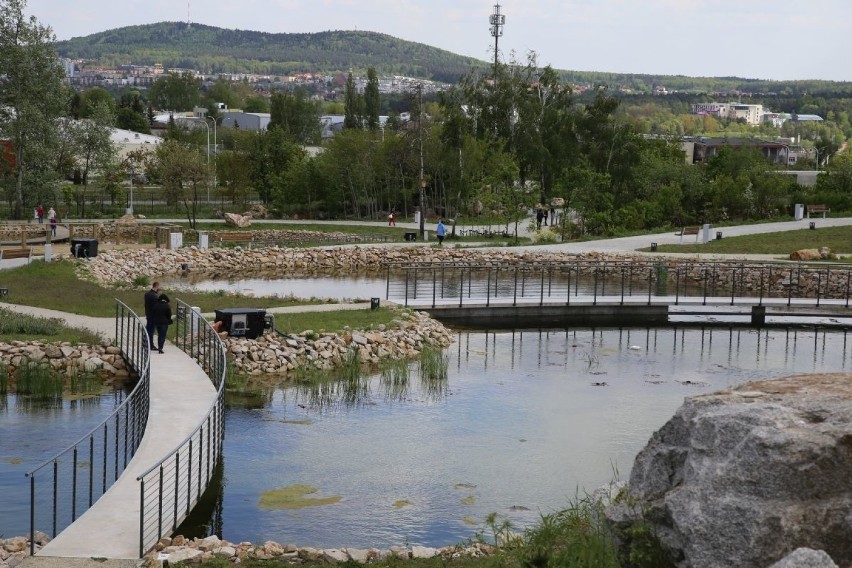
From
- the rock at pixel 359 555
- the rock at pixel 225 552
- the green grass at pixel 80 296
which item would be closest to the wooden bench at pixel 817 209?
the green grass at pixel 80 296

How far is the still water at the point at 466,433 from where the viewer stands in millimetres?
17859

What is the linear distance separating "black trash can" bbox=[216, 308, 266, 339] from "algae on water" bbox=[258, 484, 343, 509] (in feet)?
32.6

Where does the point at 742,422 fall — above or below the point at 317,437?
above

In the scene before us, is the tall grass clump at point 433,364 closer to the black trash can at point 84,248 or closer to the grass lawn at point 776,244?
the black trash can at point 84,248

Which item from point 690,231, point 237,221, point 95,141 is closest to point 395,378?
point 690,231

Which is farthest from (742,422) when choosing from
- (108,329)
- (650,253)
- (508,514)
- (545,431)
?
(650,253)

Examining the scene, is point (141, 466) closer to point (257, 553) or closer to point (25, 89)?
point (257, 553)

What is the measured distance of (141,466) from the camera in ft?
57.4

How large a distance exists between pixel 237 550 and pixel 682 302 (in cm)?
2536

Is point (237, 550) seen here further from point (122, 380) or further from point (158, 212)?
point (158, 212)

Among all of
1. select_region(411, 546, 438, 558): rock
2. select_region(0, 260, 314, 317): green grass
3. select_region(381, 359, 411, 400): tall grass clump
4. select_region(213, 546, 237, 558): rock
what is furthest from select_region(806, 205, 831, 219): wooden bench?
select_region(213, 546, 237, 558): rock

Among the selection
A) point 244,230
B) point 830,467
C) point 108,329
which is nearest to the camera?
point 830,467

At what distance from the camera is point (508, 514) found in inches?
713

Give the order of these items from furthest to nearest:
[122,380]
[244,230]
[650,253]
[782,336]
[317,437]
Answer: [244,230] < [650,253] < [782,336] < [122,380] < [317,437]
